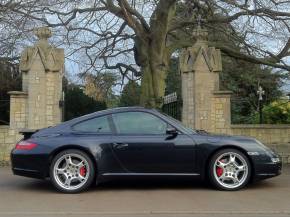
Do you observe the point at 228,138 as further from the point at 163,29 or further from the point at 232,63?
the point at 232,63

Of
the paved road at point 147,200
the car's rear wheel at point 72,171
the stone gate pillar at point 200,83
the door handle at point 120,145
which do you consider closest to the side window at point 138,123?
the door handle at point 120,145

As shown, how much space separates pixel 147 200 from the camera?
28.1 feet

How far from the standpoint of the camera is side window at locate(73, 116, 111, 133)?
972 centimetres

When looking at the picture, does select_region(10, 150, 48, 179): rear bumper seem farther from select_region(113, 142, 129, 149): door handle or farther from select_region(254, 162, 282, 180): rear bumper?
select_region(254, 162, 282, 180): rear bumper

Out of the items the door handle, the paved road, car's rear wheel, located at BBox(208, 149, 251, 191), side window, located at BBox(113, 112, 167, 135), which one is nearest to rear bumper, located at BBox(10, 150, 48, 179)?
the paved road

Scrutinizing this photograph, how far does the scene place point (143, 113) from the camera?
981 centimetres

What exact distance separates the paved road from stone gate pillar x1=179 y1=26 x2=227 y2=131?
4512 mm

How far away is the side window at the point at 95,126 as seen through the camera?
9719 mm

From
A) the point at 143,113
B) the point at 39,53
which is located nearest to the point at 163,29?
the point at 39,53

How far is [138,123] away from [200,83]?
5555 millimetres

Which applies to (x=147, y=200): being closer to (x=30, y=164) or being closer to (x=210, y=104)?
(x=30, y=164)

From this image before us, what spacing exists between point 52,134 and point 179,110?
22.4 ft

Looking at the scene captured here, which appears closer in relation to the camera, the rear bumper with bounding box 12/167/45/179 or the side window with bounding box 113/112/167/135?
the rear bumper with bounding box 12/167/45/179

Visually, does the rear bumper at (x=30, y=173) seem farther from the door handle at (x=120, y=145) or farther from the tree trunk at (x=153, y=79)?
the tree trunk at (x=153, y=79)
